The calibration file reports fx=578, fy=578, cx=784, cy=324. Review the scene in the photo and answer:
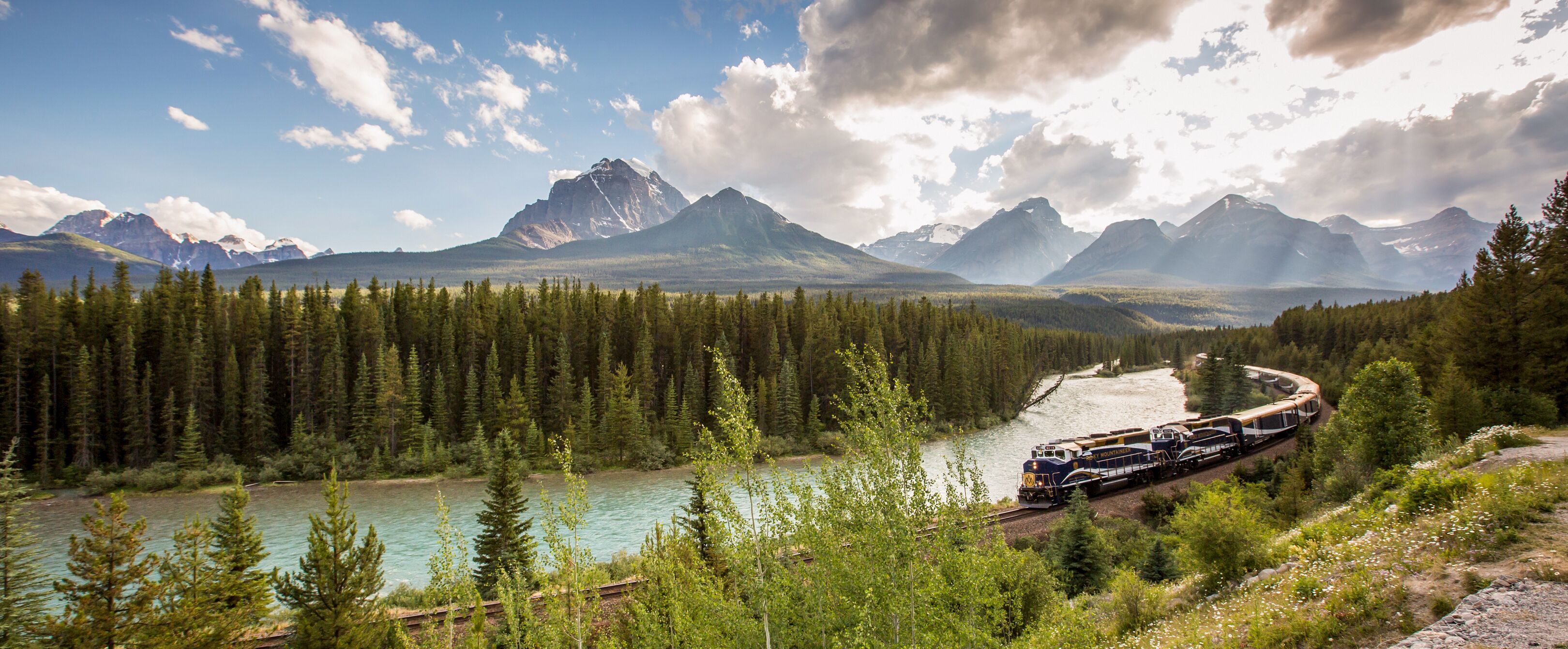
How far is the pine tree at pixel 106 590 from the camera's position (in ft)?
43.0

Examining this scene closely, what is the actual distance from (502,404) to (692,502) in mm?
45686

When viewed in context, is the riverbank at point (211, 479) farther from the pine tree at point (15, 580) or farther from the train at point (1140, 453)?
the pine tree at point (15, 580)

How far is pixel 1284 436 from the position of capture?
160 ft

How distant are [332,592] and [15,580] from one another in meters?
6.53

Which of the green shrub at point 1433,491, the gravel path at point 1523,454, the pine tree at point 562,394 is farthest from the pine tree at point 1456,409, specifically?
the pine tree at point 562,394

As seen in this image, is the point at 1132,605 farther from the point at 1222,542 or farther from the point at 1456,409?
the point at 1456,409

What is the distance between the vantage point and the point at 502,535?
26016 millimetres

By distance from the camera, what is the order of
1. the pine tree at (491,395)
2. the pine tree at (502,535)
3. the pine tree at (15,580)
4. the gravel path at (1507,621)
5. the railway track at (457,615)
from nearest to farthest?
1. the gravel path at (1507,621)
2. the pine tree at (15,580)
3. the railway track at (457,615)
4. the pine tree at (502,535)
5. the pine tree at (491,395)

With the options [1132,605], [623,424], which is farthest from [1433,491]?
[623,424]

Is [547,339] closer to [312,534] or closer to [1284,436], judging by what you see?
[312,534]

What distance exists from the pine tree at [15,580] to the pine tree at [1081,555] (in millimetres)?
30416

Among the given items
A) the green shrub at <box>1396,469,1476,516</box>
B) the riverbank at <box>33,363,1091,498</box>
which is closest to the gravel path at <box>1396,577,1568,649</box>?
the green shrub at <box>1396,469,1476,516</box>

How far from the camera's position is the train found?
117ft

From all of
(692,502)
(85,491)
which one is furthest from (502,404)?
(692,502)
